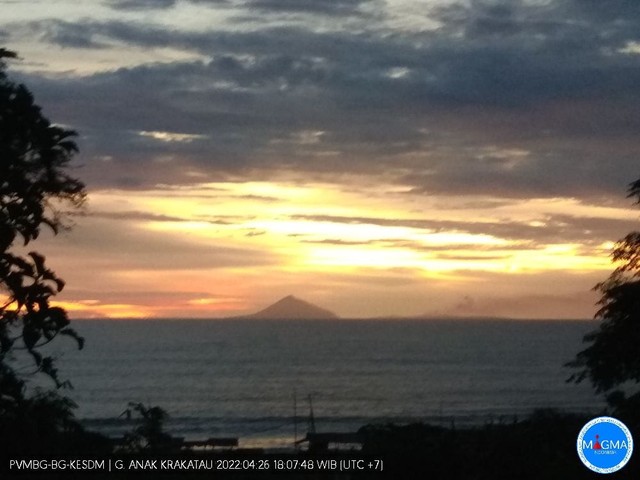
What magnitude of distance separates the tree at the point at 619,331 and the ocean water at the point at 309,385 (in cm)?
1699

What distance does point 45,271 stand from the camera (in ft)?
57.5

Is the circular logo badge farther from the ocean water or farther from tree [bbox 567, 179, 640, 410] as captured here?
the ocean water

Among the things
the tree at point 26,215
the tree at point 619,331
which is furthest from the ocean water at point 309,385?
the tree at point 26,215

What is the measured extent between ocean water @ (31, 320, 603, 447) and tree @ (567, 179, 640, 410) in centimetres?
1699

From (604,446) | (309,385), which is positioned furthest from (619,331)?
(309,385)

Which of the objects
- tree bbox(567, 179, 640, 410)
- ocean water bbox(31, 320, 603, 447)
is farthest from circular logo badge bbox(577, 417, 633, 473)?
ocean water bbox(31, 320, 603, 447)

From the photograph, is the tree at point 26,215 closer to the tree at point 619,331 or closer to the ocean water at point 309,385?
the tree at point 619,331

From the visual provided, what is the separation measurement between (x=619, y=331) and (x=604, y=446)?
10.7 metres

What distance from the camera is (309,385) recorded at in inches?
3994

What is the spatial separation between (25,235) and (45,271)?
78 cm

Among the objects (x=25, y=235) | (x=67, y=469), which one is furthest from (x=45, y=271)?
(x=67, y=469)

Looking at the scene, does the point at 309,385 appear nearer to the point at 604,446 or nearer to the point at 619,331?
the point at 619,331

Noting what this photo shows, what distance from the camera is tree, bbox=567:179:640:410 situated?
2383 cm

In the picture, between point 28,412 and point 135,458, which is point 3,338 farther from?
point 135,458
